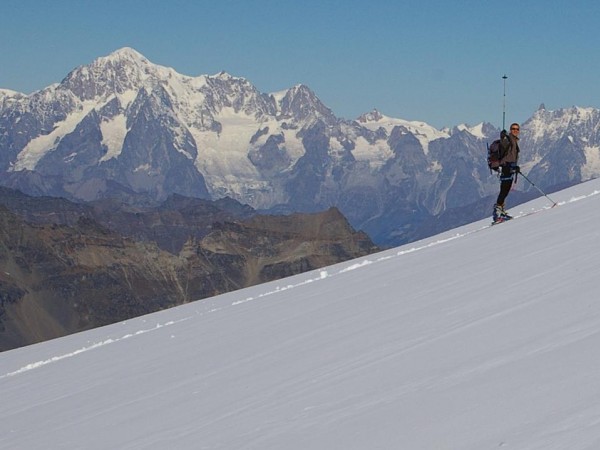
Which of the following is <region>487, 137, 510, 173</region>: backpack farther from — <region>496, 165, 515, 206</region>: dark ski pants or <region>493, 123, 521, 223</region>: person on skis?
<region>496, 165, 515, 206</region>: dark ski pants

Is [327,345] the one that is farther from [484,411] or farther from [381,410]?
[484,411]

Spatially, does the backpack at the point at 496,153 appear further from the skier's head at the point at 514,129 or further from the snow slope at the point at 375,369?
the snow slope at the point at 375,369

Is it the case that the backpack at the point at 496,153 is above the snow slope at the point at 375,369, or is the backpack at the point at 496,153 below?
above

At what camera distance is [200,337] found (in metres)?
13.1

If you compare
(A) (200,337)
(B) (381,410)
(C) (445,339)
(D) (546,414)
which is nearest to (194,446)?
(B) (381,410)

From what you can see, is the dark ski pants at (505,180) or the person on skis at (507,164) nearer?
the person on skis at (507,164)

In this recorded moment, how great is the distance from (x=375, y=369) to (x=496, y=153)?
1211 centimetres

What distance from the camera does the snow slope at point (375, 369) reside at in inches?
218

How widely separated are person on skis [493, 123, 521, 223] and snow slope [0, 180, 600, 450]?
344cm

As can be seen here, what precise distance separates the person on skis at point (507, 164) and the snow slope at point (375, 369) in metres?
3.44

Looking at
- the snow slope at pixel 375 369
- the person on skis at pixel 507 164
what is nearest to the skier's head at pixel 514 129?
the person on skis at pixel 507 164

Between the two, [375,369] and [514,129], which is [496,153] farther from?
[375,369]

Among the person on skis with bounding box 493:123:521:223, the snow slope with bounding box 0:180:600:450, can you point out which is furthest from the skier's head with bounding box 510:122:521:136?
the snow slope with bounding box 0:180:600:450

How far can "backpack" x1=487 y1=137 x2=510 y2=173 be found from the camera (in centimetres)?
1880
